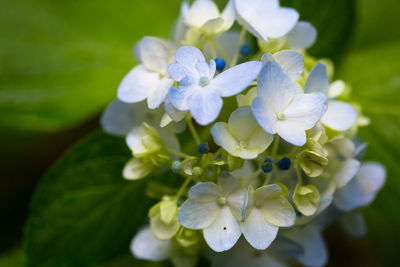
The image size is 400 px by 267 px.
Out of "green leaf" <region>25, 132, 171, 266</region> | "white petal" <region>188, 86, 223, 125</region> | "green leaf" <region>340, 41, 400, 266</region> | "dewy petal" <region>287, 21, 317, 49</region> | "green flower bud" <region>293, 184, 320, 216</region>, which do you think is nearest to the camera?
"white petal" <region>188, 86, 223, 125</region>

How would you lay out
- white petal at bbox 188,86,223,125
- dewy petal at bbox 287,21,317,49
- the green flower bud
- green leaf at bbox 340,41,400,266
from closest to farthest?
white petal at bbox 188,86,223,125
the green flower bud
dewy petal at bbox 287,21,317,49
green leaf at bbox 340,41,400,266

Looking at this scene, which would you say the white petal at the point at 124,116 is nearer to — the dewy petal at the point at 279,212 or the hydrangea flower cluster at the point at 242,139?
the hydrangea flower cluster at the point at 242,139

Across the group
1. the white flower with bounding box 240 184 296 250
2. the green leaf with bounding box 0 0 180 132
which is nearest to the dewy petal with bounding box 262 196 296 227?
the white flower with bounding box 240 184 296 250

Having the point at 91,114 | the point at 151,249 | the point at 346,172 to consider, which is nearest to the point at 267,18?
the point at 346,172

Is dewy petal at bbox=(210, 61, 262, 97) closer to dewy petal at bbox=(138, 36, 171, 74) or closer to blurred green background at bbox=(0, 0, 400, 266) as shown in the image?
dewy petal at bbox=(138, 36, 171, 74)

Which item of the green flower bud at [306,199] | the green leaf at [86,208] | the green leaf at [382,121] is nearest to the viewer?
the green flower bud at [306,199]

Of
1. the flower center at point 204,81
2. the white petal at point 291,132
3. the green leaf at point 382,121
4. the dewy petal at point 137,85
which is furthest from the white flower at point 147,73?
the green leaf at point 382,121
